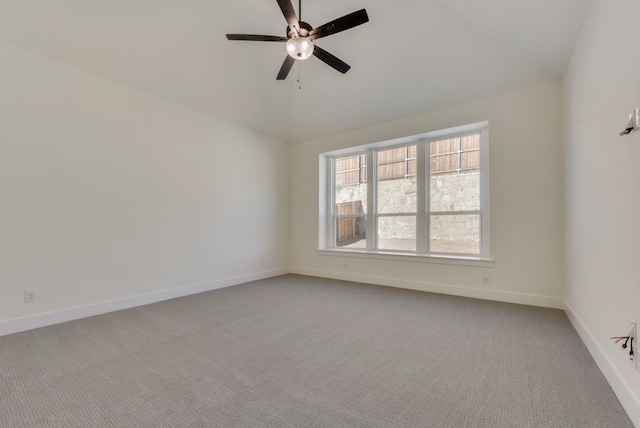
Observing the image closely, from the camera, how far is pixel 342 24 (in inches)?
86.5

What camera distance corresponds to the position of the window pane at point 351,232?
5113 mm

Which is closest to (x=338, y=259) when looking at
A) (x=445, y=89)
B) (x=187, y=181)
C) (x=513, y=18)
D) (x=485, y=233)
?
(x=485, y=233)

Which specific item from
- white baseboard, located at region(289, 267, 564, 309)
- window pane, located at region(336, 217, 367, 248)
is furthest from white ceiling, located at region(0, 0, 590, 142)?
white baseboard, located at region(289, 267, 564, 309)

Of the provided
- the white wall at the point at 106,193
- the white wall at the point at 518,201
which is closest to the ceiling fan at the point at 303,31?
the white wall at the point at 106,193

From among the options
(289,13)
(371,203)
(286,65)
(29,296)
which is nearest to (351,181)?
(371,203)

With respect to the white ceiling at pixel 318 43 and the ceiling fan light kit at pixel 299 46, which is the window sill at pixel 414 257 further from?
the ceiling fan light kit at pixel 299 46

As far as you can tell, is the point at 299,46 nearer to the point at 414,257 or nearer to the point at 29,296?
the point at 414,257

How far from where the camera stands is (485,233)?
12.5ft

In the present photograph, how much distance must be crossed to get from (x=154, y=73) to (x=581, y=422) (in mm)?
4758

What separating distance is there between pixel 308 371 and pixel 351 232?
11.5 feet

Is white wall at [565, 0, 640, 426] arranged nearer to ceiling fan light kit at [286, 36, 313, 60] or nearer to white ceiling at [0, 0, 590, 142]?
white ceiling at [0, 0, 590, 142]

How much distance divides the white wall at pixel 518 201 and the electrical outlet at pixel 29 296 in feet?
14.6

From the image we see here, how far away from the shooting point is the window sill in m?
3.72

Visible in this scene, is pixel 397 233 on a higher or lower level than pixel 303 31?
lower
